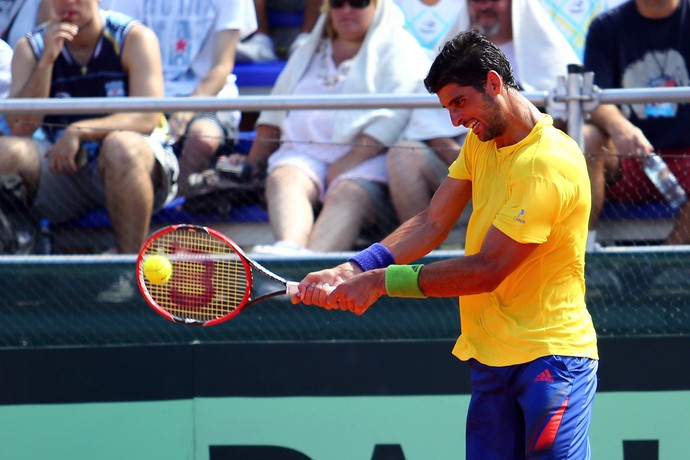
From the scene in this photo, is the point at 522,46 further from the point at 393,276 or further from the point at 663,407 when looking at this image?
the point at 393,276

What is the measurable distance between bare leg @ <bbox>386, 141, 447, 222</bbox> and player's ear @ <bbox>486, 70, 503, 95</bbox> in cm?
140

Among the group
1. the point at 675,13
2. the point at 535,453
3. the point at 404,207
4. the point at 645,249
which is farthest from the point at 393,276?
the point at 675,13

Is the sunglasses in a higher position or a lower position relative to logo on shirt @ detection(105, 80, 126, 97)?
higher

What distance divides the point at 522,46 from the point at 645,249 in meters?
1.14

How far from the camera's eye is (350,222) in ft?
15.6

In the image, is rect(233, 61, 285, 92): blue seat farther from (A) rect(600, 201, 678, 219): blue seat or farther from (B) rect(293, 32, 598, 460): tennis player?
(B) rect(293, 32, 598, 460): tennis player

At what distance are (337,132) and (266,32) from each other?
1823 mm

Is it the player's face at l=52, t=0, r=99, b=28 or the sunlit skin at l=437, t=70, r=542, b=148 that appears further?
the player's face at l=52, t=0, r=99, b=28

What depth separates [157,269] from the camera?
3982mm

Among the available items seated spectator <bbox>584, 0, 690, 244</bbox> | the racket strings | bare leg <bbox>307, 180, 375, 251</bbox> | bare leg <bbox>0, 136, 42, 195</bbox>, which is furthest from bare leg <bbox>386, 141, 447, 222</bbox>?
bare leg <bbox>0, 136, 42, 195</bbox>

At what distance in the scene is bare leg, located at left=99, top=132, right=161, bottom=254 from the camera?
478 centimetres

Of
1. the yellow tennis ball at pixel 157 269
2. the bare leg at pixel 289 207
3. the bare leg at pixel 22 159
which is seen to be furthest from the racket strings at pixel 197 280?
the bare leg at pixel 22 159

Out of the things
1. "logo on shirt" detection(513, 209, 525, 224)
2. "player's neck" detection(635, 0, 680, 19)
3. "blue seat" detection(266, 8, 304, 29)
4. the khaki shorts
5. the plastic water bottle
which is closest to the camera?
"logo on shirt" detection(513, 209, 525, 224)

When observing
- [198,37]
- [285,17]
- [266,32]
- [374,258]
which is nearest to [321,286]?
[374,258]
